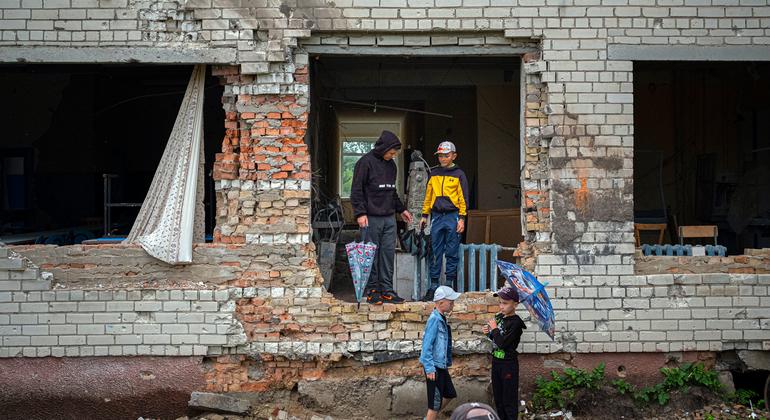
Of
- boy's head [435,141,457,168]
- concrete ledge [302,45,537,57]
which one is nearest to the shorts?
boy's head [435,141,457,168]

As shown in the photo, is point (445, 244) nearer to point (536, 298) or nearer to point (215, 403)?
point (536, 298)

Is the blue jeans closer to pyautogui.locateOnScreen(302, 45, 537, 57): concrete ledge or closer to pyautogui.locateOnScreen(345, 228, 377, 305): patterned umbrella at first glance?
pyautogui.locateOnScreen(345, 228, 377, 305): patterned umbrella

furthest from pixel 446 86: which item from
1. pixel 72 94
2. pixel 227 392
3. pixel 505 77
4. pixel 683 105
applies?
pixel 227 392

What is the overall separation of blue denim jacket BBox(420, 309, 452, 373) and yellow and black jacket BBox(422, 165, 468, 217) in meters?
1.64

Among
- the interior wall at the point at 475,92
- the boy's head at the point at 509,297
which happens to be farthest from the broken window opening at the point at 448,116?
the boy's head at the point at 509,297

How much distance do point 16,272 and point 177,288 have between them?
154 cm

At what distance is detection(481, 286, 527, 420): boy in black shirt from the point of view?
19.0ft

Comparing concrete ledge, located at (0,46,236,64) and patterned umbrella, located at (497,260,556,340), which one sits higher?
concrete ledge, located at (0,46,236,64)

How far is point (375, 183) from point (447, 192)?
2.47 feet

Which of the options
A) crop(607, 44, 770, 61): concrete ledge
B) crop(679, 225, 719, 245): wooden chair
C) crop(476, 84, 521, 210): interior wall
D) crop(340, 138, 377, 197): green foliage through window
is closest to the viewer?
crop(607, 44, 770, 61): concrete ledge

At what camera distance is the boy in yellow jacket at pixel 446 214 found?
23.7 feet

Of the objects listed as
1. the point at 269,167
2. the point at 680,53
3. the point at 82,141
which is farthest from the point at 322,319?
the point at 82,141

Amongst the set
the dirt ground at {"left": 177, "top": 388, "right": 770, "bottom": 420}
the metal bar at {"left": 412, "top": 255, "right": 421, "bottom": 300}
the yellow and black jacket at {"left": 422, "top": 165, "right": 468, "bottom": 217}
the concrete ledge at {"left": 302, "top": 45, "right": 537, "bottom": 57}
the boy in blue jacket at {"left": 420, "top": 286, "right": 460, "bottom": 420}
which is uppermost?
the concrete ledge at {"left": 302, "top": 45, "right": 537, "bottom": 57}

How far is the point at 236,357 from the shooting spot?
678 cm
